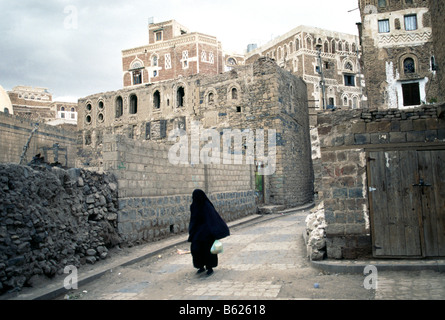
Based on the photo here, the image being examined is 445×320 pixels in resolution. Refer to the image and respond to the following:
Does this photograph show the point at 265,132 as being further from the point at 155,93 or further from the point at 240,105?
the point at 155,93

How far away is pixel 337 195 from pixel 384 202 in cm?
74

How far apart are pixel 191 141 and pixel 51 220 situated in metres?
16.9

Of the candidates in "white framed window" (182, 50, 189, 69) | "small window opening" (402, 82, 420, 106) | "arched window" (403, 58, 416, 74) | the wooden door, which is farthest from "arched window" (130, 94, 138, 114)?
the wooden door

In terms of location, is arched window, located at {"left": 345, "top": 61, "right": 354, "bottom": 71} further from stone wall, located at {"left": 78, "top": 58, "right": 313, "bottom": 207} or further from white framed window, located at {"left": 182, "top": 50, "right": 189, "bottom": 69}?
stone wall, located at {"left": 78, "top": 58, "right": 313, "bottom": 207}

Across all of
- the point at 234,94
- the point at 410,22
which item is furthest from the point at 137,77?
the point at 410,22

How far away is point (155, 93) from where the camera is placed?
2561cm

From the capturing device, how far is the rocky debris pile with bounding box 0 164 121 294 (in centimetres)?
482

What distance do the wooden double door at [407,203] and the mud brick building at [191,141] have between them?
5.24 metres

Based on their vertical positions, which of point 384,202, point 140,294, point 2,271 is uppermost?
point 384,202

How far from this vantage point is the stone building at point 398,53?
1055 inches

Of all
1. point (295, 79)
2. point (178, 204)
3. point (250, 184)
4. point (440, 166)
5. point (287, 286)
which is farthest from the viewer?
point (295, 79)

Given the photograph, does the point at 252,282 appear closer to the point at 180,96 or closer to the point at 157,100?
the point at 180,96

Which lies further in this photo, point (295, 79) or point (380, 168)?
A: point (295, 79)
